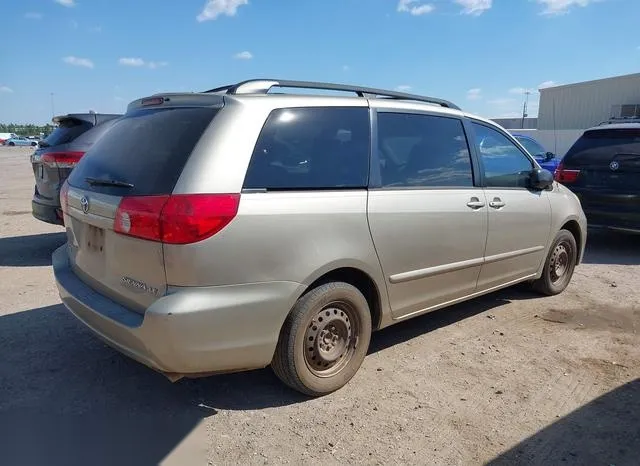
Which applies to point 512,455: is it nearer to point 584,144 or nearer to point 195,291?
point 195,291

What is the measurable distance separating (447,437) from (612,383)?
4.77 feet

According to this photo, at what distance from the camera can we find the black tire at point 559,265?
5.37 metres

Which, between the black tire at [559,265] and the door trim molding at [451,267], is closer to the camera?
the door trim molding at [451,267]

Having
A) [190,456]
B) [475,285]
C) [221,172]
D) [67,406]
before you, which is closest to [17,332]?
[67,406]

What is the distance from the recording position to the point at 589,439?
2947 mm

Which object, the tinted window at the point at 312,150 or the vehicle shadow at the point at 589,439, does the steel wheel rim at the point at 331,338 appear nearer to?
the tinted window at the point at 312,150

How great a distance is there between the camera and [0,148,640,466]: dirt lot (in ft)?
9.22

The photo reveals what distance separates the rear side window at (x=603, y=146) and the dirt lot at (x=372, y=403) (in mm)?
3370

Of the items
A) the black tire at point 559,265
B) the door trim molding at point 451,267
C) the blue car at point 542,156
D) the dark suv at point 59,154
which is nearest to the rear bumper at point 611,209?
the black tire at point 559,265

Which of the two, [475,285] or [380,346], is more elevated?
[475,285]

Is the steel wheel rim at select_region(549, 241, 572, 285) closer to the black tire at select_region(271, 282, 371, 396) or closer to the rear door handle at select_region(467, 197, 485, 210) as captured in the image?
the rear door handle at select_region(467, 197, 485, 210)

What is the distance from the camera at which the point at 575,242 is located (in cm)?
568

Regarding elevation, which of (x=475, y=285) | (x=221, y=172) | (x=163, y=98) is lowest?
(x=475, y=285)

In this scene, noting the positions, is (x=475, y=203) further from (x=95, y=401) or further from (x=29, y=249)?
(x=29, y=249)
